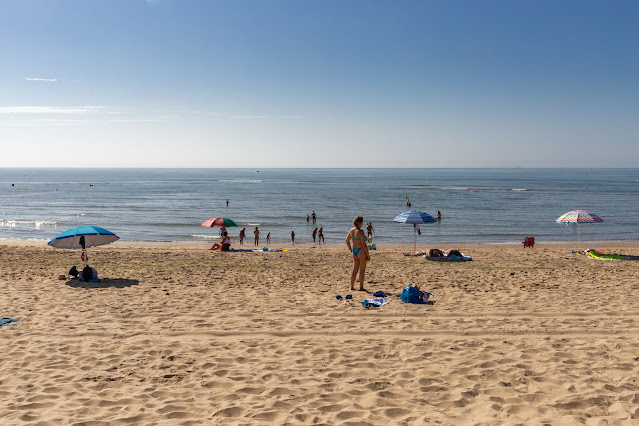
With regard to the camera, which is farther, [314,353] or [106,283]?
[106,283]

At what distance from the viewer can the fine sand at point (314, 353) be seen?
4.76 meters

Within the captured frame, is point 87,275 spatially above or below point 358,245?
below

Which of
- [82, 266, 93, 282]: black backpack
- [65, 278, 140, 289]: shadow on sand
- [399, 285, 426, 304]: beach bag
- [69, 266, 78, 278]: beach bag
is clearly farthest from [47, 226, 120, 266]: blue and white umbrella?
[399, 285, 426, 304]: beach bag

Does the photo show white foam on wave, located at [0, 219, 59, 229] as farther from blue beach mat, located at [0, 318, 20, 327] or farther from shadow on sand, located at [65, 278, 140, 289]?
blue beach mat, located at [0, 318, 20, 327]

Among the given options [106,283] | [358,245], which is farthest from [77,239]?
[358,245]

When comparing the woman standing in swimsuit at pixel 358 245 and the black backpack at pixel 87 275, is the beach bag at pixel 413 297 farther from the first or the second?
the black backpack at pixel 87 275

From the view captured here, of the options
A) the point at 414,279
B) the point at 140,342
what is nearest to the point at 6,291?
the point at 140,342

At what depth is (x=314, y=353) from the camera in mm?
6488

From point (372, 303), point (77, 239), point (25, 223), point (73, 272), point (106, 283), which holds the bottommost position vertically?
point (25, 223)

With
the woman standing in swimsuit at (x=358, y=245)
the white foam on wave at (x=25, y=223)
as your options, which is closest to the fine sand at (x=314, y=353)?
the woman standing in swimsuit at (x=358, y=245)

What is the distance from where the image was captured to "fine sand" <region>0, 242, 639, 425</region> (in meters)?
4.76

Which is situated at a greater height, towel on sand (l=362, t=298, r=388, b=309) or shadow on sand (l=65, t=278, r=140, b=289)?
towel on sand (l=362, t=298, r=388, b=309)

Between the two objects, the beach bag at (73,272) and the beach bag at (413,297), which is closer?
the beach bag at (413,297)

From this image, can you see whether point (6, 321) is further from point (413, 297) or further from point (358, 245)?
point (413, 297)
